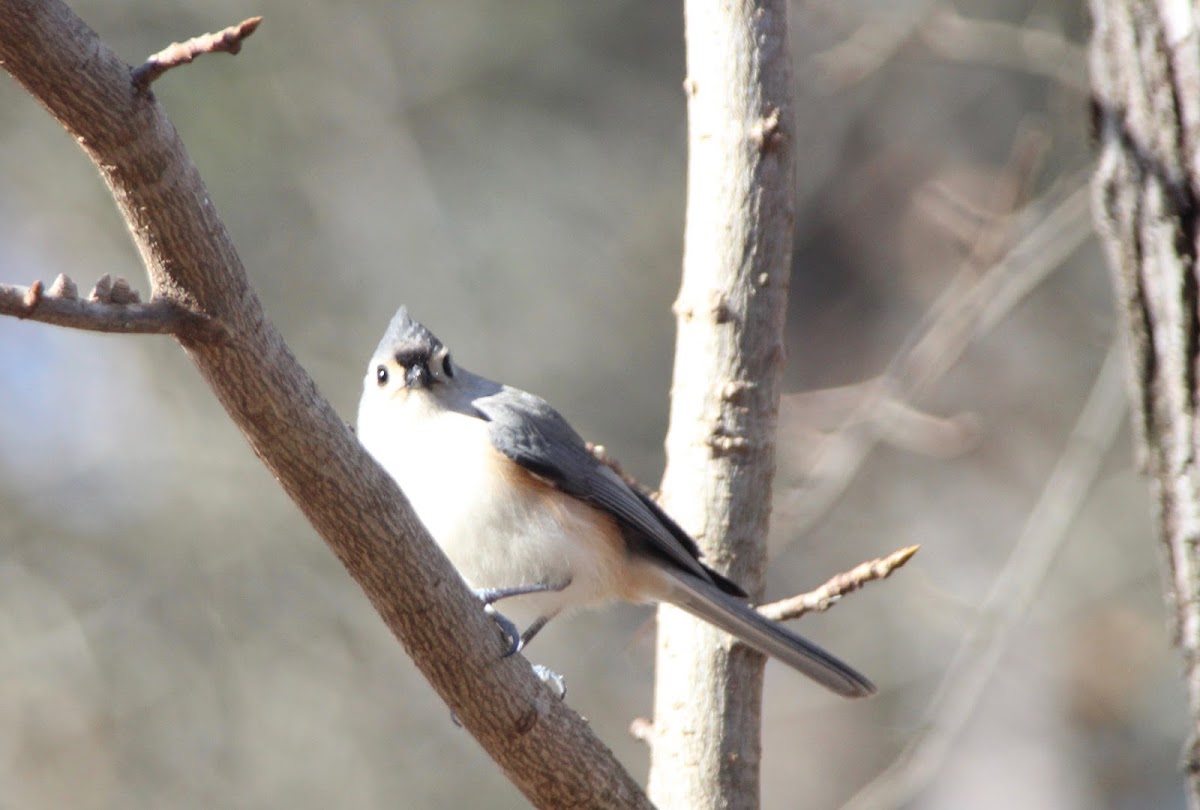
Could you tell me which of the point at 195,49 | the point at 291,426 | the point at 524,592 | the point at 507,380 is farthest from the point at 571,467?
the point at 507,380

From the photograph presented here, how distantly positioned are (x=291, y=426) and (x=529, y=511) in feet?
3.78

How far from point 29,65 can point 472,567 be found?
63.0 inches

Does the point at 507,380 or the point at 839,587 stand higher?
the point at 507,380

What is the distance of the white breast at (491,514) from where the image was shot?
2855mm

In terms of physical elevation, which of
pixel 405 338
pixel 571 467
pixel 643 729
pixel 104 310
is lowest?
pixel 104 310

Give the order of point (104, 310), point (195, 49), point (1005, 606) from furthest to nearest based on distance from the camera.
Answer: point (1005, 606) < point (104, 310) < point (195, 49)

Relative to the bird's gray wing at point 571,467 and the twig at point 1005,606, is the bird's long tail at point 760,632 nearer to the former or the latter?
the bird's gray wing at point 571,467

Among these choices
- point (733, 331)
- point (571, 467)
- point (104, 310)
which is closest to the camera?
point (104, 310)

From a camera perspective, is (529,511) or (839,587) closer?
(839,587)

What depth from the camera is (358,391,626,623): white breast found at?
286cm

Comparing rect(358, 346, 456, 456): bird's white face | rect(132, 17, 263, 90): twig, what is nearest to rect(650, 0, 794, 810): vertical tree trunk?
rect(358, 346, 456, 456): bird's white face

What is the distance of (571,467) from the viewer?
306 centimetres

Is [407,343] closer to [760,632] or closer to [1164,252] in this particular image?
[760,632]

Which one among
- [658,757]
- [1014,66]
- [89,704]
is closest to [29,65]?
[658,757]
